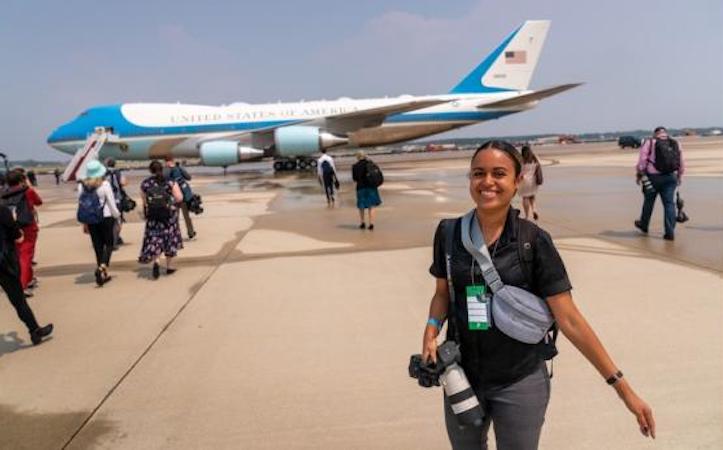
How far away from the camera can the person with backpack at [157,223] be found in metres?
6.48

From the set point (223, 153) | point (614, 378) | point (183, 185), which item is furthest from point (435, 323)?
point (223, 153)

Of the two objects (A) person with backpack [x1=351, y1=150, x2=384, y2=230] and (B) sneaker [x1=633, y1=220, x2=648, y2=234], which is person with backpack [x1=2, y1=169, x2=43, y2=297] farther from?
(B) sneaker [x1=633, y1=220, x2=648, y2=234]

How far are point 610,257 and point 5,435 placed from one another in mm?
6540

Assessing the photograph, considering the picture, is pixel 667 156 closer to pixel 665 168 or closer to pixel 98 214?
pixel 665 168

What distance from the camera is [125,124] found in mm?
24922

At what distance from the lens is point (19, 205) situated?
5.67 meters

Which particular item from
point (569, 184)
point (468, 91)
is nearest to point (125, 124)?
point (468, 91)

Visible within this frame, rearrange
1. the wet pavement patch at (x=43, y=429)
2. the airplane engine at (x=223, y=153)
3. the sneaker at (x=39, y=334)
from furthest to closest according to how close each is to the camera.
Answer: the airplane engine at (x=223, y=153) < the sneaker at (x=39, y=334) < the wet pavement patch at (x=43, y=429)

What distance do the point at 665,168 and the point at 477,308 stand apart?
22.5 feet

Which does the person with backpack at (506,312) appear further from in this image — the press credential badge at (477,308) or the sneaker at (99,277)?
the sneaker at (99,277)

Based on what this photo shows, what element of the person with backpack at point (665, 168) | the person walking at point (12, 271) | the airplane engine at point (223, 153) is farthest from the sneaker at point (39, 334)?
the airplane engine at point (223, 153)

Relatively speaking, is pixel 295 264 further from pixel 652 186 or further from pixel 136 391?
pixel 652 186

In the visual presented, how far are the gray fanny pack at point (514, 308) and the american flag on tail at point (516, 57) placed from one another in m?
30.4

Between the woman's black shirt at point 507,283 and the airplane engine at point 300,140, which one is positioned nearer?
the woman's black shirt at point 507,283
